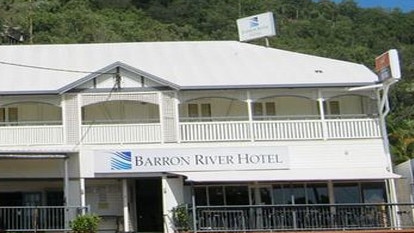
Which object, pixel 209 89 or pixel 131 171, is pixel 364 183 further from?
pixel 131 171

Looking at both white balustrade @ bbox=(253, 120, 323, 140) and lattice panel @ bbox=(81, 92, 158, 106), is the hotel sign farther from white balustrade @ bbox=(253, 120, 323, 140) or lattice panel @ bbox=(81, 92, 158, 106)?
lattice panel @ bbox=(81, 92, 158, 106)

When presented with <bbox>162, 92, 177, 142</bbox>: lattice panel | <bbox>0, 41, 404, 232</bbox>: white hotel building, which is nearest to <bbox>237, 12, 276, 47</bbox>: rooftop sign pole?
<bbox>0, 41, 404, 232</bbox>: white hotel building

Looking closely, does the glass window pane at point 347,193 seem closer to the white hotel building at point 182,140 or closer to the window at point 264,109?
the white hotel building at point 182,140

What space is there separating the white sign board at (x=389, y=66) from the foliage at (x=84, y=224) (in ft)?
43.4

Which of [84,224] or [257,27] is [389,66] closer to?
[257,27]

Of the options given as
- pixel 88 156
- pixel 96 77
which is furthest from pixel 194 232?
pixel 96 77

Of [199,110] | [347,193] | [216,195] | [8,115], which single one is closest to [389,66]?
[347,193]

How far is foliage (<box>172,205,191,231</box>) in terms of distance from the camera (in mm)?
24473

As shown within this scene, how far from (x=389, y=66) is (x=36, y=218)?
49.7 feet

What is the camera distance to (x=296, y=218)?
79.7 feet

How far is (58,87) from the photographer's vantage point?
2716 centimetres

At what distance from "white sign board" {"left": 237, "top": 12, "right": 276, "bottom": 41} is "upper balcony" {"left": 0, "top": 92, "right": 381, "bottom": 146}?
23.6ft

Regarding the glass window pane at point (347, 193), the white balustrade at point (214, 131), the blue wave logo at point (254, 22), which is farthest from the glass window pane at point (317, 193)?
the blue wave logo at point (254, 22)

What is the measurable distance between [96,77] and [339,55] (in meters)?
37.6
